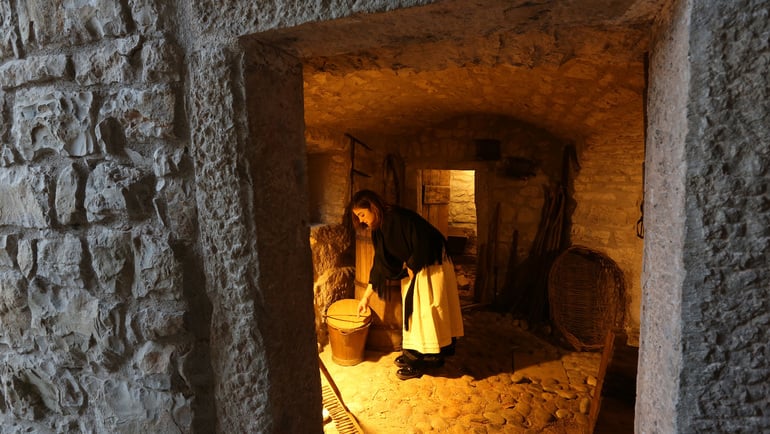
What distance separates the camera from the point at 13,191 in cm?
88

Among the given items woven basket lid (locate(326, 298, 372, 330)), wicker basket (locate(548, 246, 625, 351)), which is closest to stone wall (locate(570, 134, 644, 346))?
wicker basket (locate(548, 246, 625, 351))

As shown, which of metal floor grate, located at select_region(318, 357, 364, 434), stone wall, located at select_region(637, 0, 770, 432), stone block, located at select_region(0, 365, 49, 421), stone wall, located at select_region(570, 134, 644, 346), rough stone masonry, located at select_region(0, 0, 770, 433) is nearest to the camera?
stone wall, located at select_region(637, 0, 770, 432)

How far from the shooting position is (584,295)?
Result: 3.58 metres

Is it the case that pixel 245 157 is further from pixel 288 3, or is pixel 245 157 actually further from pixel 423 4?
pixel 423 4

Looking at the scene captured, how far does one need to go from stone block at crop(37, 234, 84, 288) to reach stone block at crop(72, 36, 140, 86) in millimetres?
328

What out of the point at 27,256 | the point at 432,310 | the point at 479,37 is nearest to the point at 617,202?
the point at 432,310

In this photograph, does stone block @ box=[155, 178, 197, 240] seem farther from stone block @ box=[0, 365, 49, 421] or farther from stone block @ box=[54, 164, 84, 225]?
stone block @ box=[0, 365, 49, 421]

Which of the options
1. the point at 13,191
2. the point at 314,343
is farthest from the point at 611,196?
the point at 13,191

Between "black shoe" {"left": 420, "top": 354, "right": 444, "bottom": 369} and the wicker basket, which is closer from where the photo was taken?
"black shoe" {"left": 420, "top": 354, "right": 444, "bottom": 369}

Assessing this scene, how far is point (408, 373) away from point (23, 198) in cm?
273

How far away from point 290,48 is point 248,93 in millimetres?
138

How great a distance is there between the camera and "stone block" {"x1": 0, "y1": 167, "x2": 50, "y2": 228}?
860mm

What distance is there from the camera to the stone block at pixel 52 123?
32.0 inches

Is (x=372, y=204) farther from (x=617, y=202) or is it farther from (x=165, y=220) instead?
(x=165, y=220)
